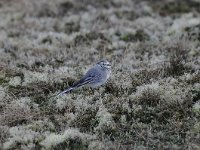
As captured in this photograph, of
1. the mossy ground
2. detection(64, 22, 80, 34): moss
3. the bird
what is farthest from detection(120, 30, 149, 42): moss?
the bird

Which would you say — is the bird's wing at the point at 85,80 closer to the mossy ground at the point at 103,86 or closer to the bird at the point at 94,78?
the bird at the point at 94,78

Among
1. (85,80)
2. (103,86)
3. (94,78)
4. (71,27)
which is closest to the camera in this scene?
(85,80)

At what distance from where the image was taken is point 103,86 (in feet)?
42.6

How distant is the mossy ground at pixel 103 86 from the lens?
10289 millimetres

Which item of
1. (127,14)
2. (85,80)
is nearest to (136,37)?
(127,14)

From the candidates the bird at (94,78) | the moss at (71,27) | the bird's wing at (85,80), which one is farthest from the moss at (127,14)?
the bird's wing at (85,80)

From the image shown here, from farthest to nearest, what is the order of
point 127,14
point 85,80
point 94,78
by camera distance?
point 127,14 → point 94,78 → point 85,80

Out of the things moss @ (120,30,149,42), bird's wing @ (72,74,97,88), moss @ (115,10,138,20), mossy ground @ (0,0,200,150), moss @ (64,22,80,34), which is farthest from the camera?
moss @ (115,10,138,20)

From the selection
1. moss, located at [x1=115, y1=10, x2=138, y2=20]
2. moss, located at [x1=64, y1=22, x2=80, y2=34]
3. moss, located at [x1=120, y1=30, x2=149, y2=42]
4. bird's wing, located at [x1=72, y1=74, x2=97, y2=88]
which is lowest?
moss, located at [x1=120, y1=30, x2=149, y2=42]

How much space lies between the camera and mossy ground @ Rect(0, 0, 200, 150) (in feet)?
33.8

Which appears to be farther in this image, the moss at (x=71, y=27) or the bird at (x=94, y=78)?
the moss at (x=71, y=27)

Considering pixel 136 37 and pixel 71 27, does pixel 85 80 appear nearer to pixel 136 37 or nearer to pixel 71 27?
pixel 136 37

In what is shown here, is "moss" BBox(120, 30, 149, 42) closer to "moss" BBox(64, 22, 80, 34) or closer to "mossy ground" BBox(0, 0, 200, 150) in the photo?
"mossy ground" BBox(0, 0, 200, 150)

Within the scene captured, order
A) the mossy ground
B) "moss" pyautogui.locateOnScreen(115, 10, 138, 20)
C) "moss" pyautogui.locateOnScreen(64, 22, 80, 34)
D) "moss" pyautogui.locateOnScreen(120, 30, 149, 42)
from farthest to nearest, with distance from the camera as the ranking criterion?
"moss" pyautogui.locateOnScreen(115, 10, 138, 20)
"moss" pyautogui.locateOnScreen(64, 22, 80, 34)
"moss" pyautogui.locateOnScreen(120, 30, 149, 42)
the mossy ground
